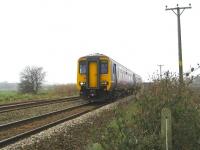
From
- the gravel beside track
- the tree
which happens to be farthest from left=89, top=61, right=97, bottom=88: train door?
the tree

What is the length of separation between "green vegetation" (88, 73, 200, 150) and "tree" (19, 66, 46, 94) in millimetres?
46607

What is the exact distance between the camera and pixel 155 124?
7.82 metres

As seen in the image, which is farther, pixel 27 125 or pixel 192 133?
pixel 27 125

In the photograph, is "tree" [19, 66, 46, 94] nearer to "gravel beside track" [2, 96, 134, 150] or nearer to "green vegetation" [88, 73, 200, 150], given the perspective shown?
"gravel beside track" [2, 96, 134, 150]

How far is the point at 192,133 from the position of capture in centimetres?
730

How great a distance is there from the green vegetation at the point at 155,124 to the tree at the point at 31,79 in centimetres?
4661

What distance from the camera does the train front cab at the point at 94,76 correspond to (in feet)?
78.5

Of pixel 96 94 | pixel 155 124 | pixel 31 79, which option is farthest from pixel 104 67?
pixel 31 79

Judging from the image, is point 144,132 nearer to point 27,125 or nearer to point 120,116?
point 120,116

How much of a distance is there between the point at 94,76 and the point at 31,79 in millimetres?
38610

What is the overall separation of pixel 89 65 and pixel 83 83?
45.1 inches

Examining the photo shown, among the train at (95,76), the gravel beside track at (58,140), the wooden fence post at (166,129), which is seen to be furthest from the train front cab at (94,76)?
the wooden fence post at (166,129)

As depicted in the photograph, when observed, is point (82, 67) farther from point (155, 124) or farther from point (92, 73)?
point (155, 124)

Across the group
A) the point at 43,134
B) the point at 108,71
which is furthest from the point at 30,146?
the point at 108,71
